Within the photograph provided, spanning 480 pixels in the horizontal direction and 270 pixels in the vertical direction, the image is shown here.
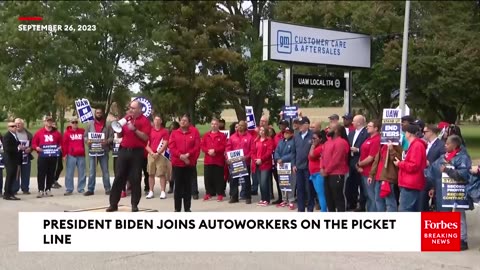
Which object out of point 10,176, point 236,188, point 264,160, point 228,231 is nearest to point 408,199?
point 228,231

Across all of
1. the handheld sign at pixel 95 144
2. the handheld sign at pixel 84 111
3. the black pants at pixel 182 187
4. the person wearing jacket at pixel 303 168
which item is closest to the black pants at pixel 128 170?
the black pants at pixel 182 187

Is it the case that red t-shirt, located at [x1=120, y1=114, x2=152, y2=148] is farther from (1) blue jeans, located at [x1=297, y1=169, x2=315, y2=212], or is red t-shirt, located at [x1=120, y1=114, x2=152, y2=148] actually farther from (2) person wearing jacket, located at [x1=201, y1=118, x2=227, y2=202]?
(2) person wearing jacket, located at [x1=201, y1=118, x2=227, y2=202]

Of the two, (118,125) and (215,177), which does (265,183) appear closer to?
(215,177)

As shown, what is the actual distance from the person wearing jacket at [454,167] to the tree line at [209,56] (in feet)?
70.9

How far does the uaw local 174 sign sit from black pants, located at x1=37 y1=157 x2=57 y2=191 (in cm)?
797

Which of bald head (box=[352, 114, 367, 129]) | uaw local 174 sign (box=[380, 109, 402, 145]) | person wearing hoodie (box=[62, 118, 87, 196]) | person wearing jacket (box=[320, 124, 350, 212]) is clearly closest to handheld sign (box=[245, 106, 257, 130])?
person wearing hoodie (box=[62, 118, 87, 196])

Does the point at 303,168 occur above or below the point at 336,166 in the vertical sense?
below

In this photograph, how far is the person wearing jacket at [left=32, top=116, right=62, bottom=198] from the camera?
13.2 m

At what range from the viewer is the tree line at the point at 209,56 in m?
34.5

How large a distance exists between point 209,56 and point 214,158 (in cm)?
3206

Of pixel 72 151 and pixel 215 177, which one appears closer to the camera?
pixel 215 177

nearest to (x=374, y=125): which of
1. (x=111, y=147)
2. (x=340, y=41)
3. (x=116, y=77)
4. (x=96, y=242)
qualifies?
(x=96, y=242)

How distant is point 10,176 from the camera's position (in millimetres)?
12945
